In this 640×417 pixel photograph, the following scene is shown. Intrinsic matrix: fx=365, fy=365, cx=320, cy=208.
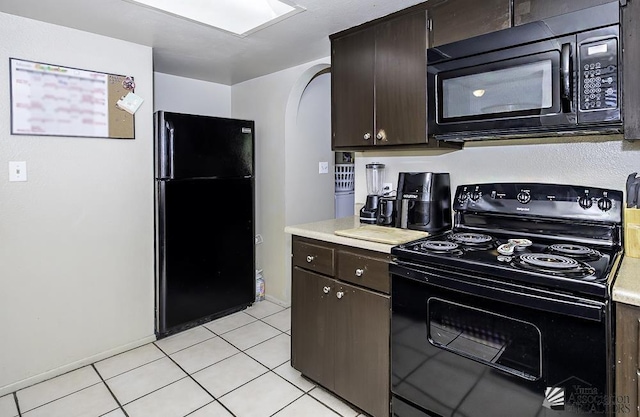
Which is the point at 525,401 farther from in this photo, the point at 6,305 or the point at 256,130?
the point at 256,130

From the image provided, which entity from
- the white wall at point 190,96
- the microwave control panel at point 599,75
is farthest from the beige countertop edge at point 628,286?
the white wall at point 190,96

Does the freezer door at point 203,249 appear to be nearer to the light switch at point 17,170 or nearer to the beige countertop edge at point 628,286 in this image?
the light switch at point 17,170

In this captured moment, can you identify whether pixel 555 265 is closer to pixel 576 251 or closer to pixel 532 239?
pixel 576 251

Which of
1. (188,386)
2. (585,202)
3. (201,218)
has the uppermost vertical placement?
(585,202)

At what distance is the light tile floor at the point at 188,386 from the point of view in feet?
6.24

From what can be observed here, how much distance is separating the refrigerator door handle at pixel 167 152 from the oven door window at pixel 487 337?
203 cm

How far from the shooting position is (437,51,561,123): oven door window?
4.69ft

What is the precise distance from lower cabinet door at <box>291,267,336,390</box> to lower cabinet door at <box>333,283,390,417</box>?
0.17 feet

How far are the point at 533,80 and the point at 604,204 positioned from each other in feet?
1.98

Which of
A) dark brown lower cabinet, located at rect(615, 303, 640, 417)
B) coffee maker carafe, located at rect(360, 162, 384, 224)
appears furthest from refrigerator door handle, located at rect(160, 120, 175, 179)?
dark brown lower cabinet, located at rect(615, 303, 640, 417)

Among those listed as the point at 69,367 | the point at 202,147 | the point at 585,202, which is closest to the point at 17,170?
the point at 202,147

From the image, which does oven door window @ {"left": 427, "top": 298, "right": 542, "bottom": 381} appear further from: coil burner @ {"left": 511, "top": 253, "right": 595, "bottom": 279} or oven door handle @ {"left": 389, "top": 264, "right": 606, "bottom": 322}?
coil burner @ {"left": 511, "top": 253, "right": 595, "bottom": 279}

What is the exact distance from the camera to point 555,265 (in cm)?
122

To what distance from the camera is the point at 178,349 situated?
8.39 ft
